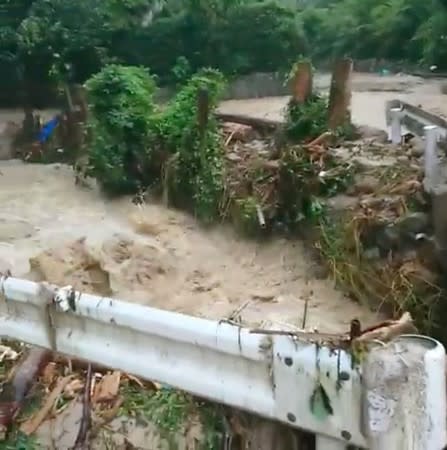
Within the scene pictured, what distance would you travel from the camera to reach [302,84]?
31.6 ft

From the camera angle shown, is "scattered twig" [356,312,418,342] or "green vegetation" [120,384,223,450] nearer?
"scattered twig" [356,312,418,342]

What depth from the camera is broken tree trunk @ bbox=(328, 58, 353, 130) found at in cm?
934

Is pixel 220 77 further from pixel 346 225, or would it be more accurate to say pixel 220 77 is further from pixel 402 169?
pixel 346 225

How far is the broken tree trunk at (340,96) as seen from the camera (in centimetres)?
934

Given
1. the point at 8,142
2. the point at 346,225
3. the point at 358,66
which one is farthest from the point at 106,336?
the point at 358,66

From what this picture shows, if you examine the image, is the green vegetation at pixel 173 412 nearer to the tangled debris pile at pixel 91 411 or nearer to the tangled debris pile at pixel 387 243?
the tangled debris pile at pixel 91 411

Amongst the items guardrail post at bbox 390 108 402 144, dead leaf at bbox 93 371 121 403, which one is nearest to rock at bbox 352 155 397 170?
guardrail post at bbox 390 108 402 144

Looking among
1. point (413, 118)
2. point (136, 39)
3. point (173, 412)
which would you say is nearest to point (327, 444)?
point (173, 412)

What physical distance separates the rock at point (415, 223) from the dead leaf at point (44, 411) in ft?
9.54

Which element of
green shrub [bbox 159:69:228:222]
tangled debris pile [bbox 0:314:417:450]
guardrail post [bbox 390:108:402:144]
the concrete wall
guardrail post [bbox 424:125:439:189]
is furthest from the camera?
the concrete wall

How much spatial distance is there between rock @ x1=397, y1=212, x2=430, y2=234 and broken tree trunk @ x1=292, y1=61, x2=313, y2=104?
12.3 feet

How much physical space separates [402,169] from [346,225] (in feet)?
3.57

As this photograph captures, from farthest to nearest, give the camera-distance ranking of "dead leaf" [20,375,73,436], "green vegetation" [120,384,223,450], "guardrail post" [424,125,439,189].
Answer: "guardrail post" [424,125,439,189] → "dead leaf" [20,375,73,436] → "green vegetation" [120,384,223,450]

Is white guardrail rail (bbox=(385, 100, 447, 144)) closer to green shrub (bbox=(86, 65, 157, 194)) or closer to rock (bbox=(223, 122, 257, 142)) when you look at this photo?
rock (bbox=(223, 122, 257, 142))
